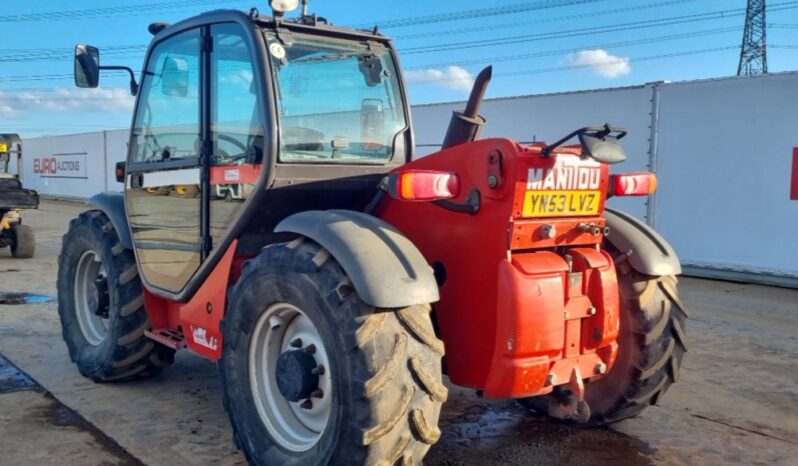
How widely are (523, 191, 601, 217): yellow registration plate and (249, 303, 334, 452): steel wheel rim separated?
1083 mm

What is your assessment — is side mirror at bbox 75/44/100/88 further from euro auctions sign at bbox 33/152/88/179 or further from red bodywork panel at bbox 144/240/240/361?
euro auctions sign at bbox 33/152/88/179

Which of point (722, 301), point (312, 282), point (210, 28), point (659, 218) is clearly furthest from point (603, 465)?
point (659, 218)

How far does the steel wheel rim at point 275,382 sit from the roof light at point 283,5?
5.27 feet

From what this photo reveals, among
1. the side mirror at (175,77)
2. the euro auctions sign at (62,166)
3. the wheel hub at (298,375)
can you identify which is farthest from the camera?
the euro auctions sign at (62,166)

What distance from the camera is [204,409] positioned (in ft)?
14.5

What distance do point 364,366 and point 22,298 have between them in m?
6.76

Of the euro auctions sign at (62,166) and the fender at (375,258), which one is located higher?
the euro auctions sign at (62,166)

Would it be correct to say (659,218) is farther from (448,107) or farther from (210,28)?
(210,28)

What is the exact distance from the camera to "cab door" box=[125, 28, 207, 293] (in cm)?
418

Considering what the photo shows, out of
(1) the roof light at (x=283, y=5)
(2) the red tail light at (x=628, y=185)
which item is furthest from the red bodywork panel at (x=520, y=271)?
(1) the roof light at (x=283, y=5)

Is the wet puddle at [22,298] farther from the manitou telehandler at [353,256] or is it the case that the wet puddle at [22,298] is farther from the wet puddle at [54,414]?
the manitou telehandler at [353,256]

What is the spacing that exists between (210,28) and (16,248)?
9.13 meters

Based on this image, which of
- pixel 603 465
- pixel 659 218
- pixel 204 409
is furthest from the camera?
pixel 659 218

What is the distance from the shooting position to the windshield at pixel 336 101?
376cm
